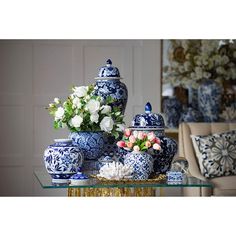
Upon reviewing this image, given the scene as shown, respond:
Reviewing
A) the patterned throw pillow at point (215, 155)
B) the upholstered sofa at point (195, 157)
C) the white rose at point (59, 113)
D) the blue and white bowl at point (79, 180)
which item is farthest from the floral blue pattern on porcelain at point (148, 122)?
the patterned throw pillow at point (215, 155)

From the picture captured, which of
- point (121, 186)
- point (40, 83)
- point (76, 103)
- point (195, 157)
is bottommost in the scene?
point (195, 157)

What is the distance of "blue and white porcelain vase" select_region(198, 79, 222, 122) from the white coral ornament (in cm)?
411

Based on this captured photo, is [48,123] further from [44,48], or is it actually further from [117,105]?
[117,105]

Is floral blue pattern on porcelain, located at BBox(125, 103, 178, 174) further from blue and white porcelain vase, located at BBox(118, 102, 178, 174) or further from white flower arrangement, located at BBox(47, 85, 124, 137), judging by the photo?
white flower arrangement, located at BBox(47, 85, 124, 137)

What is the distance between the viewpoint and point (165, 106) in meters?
6.84

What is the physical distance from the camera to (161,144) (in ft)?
9.96

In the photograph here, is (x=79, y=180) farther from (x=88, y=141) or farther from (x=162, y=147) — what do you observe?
(x=162, y=147)

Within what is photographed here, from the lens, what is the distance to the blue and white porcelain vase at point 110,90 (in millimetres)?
3239

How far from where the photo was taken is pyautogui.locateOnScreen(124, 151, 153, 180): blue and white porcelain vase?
2.87m

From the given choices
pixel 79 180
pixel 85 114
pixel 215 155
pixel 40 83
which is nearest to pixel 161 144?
pixel 85 114

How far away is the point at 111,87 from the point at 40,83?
3.64m

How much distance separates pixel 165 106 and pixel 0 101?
1736mm

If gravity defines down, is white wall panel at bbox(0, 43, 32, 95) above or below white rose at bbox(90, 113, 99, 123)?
above

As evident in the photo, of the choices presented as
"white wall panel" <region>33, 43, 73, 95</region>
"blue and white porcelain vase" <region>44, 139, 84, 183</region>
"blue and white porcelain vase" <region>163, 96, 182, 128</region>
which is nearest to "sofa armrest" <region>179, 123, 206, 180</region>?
"blue and white porcelain vase" <region>163, 96, 182, 128</region>
